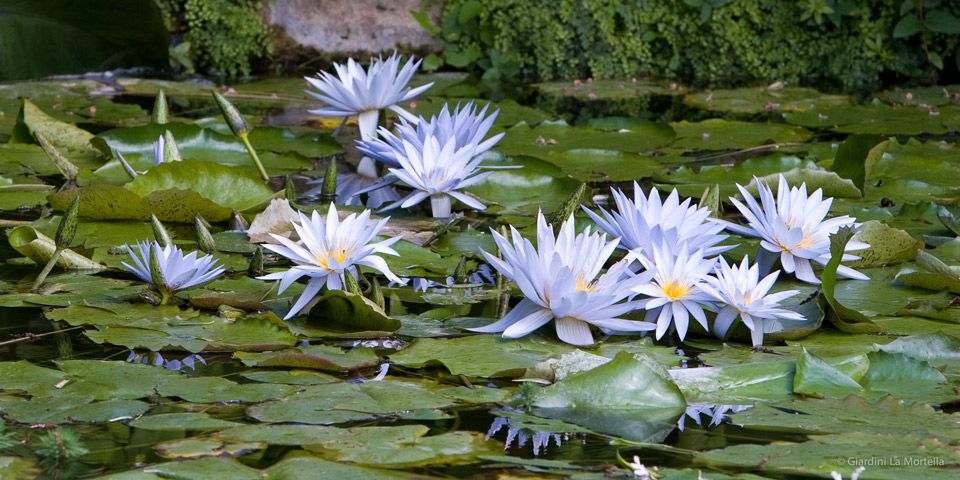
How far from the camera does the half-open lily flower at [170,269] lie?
188 centimetres

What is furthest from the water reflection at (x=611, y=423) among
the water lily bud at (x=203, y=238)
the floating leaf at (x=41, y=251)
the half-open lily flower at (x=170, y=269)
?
the floating leaf at (x=41, y=251)

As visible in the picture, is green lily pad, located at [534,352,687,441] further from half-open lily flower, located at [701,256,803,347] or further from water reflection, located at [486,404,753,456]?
half-open lily flower, located at [701,256,803,347]

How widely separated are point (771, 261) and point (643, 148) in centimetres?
169

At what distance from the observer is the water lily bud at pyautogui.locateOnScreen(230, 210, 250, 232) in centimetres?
248

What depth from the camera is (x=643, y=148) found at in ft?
12.1

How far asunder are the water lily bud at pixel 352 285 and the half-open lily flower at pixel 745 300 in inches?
23.8

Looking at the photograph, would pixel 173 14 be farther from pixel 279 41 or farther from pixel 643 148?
pixel 643 148

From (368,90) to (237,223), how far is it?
0.54 metres

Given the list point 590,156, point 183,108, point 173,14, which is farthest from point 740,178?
point 173,14

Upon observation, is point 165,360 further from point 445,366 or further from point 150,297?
point 445,366

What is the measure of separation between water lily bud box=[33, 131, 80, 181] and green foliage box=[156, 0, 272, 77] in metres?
3.96

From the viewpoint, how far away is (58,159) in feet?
9.23

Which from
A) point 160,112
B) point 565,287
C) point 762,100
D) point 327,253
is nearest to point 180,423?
point 327,253

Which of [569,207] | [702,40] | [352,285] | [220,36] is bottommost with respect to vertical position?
[352,285]
